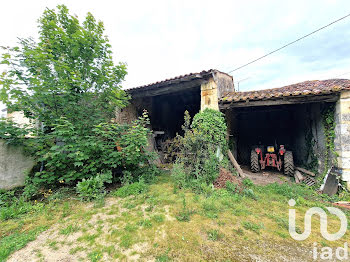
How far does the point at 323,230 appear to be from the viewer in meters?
2.50

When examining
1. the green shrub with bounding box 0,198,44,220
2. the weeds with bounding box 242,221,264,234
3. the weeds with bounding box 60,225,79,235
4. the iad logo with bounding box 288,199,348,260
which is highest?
the green shrub with bounding box 0,198,44,220

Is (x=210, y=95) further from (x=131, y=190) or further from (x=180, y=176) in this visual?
(x=131, y=190)

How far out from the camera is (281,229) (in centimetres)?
247

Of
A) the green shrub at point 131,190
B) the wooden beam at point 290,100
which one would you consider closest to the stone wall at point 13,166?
the green shrub at point 131,190

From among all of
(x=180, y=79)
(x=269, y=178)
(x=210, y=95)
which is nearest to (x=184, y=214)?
(x=210, y=95)

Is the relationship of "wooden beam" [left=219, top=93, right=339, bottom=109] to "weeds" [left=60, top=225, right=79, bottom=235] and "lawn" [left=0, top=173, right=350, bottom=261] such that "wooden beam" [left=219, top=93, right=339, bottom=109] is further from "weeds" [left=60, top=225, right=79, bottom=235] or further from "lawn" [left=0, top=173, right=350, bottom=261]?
"weeds" [left=60, top=225, right=79, bottom=235]

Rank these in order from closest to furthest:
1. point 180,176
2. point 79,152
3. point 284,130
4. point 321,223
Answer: point 321,223 → point 79,152 → point 180,176 → point 284,130

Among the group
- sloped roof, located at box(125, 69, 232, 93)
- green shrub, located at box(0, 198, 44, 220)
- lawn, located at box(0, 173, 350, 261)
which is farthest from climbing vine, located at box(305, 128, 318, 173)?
green shrub, located at box(0, 198, 44, 220)

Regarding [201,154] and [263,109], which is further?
[263,109]

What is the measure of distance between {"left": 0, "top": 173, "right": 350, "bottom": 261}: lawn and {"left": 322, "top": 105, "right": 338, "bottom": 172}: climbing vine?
5.46 feet

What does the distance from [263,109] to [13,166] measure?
33.4ft

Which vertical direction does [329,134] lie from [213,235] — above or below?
above

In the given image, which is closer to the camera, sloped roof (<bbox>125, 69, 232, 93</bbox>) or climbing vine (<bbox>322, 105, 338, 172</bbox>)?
climbing vine (<bbox>322, 105, 338, 172</bbox>)

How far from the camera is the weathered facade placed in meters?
4.02
